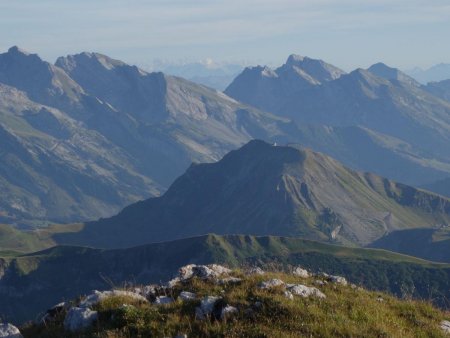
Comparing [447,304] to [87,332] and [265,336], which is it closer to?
[265,336]

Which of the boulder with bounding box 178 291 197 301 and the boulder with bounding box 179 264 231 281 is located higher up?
the boulder with bounding box 178 291 197 301

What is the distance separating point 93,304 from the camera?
26.3 metres

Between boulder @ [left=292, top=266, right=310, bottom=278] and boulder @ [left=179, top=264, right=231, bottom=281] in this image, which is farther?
boulder @ [left=292, top=266, right=310, bottom=278]

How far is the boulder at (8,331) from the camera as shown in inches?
992

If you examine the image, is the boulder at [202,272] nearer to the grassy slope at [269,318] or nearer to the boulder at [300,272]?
the grassy slope at [269,318]

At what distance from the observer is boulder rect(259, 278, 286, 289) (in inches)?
1052

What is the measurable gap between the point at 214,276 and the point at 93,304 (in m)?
6.20

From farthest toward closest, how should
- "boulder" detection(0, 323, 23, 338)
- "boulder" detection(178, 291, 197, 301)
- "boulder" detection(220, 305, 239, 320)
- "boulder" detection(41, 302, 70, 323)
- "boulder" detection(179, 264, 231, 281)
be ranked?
"boulder" detection(179, 264, 231, 281) → "boulder" detection(41, 302, 70, 323) → "boulder" detection(178, 291, 197, 301) → "boulder" detection(0, 323, 23, 338) → "boulder" detection(220, 305, 239, 320)

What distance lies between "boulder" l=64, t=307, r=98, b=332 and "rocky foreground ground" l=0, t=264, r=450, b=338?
3 centimetres

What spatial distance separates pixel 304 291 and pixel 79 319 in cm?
906

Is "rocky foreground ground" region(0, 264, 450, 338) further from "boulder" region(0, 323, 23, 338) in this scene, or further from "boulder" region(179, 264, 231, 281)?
"boulder" region(179, 264, 231, 281)

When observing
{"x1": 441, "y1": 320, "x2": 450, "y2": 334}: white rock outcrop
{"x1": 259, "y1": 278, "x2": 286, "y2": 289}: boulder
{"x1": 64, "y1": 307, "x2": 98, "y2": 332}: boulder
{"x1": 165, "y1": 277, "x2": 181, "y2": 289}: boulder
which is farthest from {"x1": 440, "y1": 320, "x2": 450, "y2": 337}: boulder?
{"x1": 64, "y1": 307, "x2": 98, "y2": 332}: boulder

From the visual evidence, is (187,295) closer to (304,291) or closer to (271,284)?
(271,284)

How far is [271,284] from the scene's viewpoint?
89.0ft
